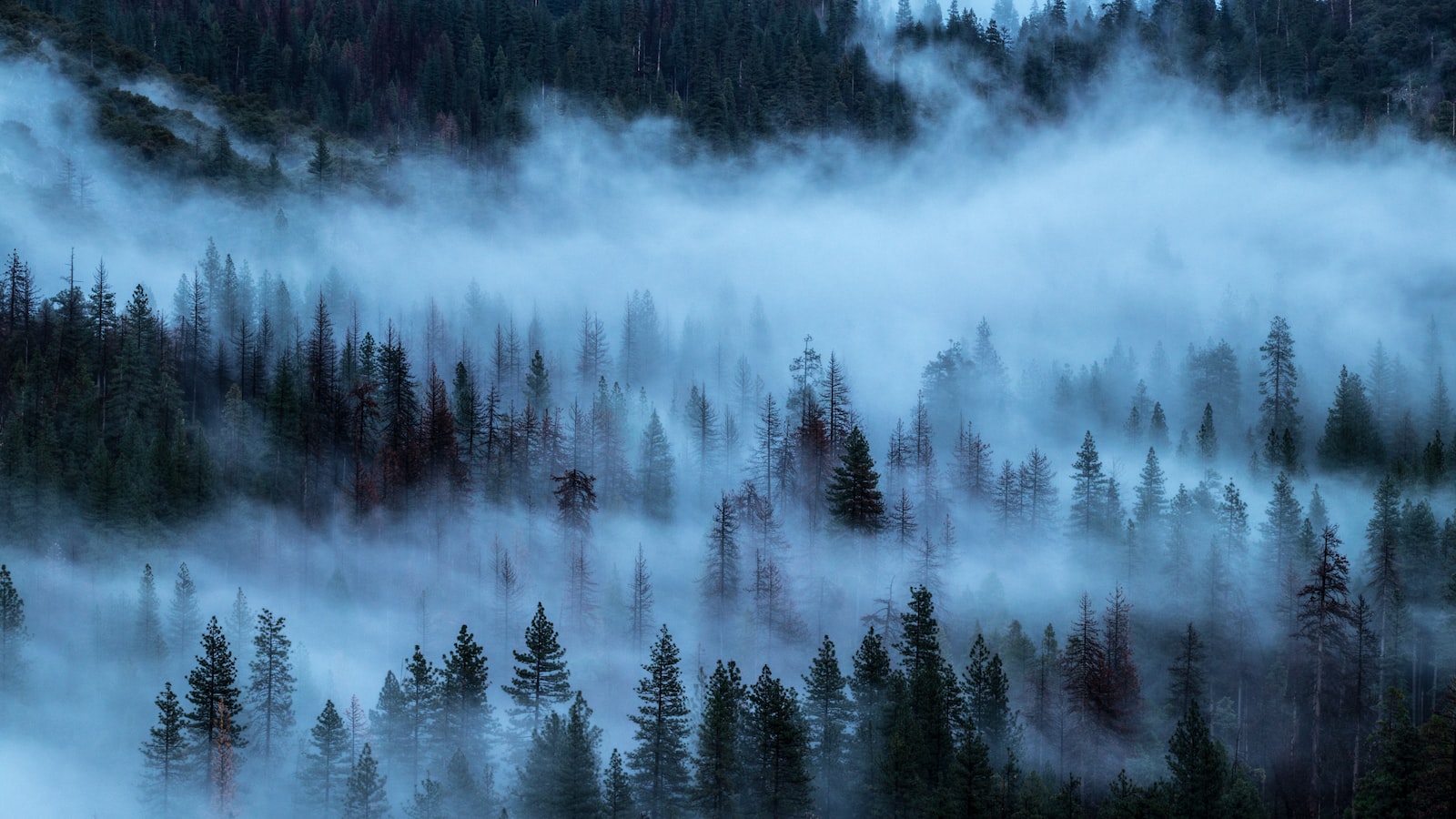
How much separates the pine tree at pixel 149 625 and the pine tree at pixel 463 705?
27576 millimetres

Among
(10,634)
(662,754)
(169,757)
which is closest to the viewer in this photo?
(662,754)

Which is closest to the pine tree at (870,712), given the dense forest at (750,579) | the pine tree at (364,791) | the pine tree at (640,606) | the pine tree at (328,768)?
the dense forest at (750,579)

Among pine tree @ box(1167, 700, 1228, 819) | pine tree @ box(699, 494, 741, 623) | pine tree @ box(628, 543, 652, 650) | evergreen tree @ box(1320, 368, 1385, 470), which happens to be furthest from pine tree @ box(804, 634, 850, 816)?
evergreen tree @ box(1320, 368, 1385, 470)

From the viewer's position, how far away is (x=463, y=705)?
235 feet

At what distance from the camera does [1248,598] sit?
9494 cm

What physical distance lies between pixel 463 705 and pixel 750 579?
3594 cm

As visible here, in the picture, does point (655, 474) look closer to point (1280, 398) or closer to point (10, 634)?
point (10, 634)

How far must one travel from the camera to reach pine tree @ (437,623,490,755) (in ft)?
233

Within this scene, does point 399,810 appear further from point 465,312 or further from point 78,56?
point 78,56

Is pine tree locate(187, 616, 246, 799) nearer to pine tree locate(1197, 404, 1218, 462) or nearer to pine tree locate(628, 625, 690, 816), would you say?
pine tree locate(628, 625, 690, 816)

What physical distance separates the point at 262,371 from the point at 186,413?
7.96 m

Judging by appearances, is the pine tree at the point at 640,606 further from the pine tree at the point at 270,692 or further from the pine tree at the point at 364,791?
the pine tree at the point at 364,791

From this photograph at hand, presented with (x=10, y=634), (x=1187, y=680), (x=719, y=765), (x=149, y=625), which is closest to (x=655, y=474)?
(x=149, y=625)

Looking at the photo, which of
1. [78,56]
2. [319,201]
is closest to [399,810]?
[319,201]
